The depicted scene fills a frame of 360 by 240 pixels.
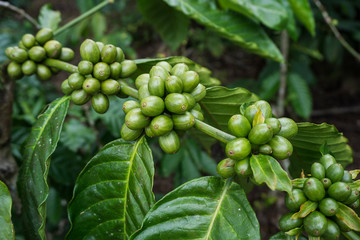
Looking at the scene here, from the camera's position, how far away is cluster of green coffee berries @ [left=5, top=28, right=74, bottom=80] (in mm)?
1394

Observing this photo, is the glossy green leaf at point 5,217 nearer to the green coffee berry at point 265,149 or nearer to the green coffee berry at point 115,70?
the green coffee berry at point 115,70

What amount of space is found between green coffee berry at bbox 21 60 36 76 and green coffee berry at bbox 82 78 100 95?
0.36 m

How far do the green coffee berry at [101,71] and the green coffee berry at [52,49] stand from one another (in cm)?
29

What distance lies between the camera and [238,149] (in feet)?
3.16

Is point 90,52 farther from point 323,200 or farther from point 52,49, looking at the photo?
point 323,200

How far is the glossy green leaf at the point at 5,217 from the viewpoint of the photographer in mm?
962

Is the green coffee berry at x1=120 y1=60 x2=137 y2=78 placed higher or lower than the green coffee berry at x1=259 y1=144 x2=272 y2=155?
higher

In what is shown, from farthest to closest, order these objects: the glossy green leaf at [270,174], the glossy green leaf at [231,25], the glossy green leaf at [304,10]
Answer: the glossy green leaf at [304,10], the glossy green leaf at [231,25], the glossy green leaf at [270,174]

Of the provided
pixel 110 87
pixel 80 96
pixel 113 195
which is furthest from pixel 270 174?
pixel 80 96

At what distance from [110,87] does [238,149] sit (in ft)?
1.67

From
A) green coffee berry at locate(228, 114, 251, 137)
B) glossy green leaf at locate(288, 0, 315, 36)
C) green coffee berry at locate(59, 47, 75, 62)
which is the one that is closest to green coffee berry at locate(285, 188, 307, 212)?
green coffee berry at locate(228, 114, 251, 137)

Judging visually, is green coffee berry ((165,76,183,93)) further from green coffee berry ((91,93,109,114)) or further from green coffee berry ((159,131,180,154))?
green coffee berry ((91,93,109,114))

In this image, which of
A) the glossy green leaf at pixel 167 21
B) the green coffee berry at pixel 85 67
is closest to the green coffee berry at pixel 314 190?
the green coffee berry at pixel 85 67

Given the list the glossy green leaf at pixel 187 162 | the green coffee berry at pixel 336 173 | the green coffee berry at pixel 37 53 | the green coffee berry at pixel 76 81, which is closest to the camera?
the green coffee berry at pixel 336 173
